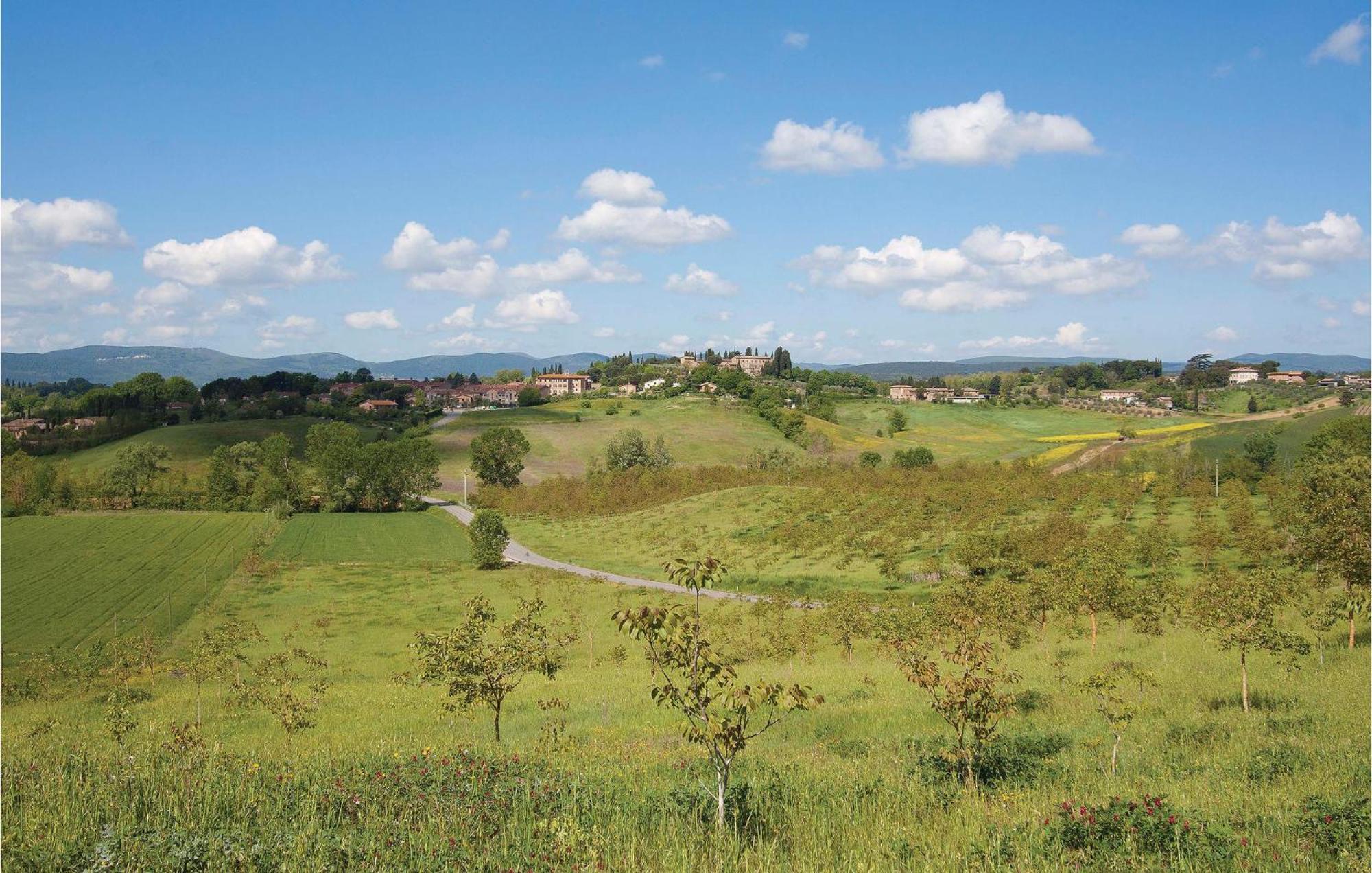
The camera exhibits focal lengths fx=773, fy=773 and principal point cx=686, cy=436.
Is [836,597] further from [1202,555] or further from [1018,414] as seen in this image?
[1018,414]

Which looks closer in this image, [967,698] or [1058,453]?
[967,698]

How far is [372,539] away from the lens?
87.9 meters

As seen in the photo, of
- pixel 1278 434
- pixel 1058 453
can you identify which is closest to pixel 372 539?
pixel 1058 453

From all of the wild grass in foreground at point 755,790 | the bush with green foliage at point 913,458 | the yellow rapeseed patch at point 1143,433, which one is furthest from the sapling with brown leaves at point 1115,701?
the yellow rapeseed patch at point 1143,433

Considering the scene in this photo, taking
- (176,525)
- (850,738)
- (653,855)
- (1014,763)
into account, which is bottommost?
(176,525)

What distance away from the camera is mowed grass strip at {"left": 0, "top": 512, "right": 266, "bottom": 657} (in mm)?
50219

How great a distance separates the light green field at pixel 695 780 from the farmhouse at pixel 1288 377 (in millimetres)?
183752

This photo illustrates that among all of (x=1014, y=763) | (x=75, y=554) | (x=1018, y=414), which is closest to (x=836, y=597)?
(x=1014, y=763)

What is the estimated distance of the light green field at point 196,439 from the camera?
124500mm

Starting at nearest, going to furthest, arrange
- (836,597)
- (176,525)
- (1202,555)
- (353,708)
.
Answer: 1. (353,708)
2. (836,597)
3. (1202,555)
4. (176,525)

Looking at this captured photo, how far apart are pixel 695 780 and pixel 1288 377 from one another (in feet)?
696

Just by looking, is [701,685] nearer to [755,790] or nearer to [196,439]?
[755,790]

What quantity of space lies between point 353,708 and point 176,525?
84768 millimetres

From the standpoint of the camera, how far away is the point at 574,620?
45844 millimetres
